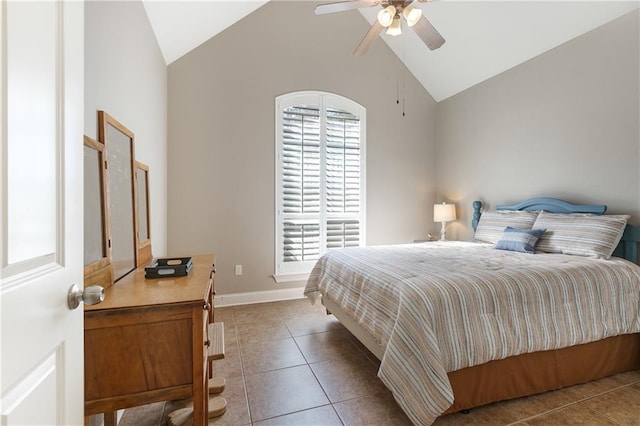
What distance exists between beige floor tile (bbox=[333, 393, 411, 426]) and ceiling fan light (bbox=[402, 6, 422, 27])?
2.60 meters

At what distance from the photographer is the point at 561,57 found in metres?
3.12

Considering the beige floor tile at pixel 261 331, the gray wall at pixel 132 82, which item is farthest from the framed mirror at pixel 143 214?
the beige floor tile at pixel 261 331

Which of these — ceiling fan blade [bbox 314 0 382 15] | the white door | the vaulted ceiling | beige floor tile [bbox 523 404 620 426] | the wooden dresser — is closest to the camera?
the white door

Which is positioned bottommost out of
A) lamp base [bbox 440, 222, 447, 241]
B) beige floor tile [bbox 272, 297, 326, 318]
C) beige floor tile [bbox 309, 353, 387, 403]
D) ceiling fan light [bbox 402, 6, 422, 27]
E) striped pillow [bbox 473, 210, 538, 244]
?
beige floor tile [bbox 309, 353, 387, 403]

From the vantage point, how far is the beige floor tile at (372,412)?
69.1 inches

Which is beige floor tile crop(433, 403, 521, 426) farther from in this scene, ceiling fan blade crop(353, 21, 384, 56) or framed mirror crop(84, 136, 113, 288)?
ceiling fan blade crop(353, 21, 384, 56)

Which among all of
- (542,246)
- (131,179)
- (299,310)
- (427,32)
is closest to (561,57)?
(427,32)

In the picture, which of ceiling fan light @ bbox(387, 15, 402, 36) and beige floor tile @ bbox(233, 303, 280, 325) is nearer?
ceiling fan light @ bbox(387, 15, 402, 36)

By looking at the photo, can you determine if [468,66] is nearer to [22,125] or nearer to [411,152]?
[411,152]

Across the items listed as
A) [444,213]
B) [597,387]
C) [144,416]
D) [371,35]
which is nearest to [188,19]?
[371,35]

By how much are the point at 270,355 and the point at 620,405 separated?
233cm

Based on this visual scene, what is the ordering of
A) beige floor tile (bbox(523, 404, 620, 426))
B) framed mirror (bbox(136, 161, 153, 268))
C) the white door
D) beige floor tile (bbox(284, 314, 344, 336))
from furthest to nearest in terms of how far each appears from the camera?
beige floor tile (bbox(284, 314, 344, 336)) < framed mirror (bbox(136, 161, 153, 268)) < beige floor tile (bbox(523, 404, 620, 426)) < the white door

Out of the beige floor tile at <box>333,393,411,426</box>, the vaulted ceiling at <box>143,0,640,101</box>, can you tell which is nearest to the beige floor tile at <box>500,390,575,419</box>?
the beige floor tile at <box>333,393,411,426</box>

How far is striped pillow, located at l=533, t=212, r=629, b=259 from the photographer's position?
2.44 metres
